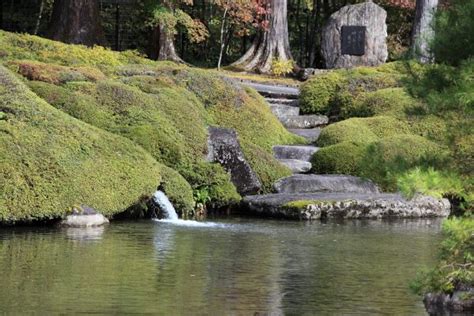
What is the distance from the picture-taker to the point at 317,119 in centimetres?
2472

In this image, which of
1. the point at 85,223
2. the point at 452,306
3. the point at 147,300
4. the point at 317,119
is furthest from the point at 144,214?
the point at 317,119

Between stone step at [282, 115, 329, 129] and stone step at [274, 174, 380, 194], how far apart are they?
611cm

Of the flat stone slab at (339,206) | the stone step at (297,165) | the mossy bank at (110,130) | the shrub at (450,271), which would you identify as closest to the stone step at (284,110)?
the mossy bank at (110,130)

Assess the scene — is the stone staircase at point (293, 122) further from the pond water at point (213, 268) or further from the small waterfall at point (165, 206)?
the pond water at point (213, 268)

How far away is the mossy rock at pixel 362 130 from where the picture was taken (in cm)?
2100

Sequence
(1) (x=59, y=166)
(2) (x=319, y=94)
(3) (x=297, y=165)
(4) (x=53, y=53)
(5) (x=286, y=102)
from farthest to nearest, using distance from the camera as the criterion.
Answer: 1. (5) (x=286, y=102)
2. (2) (x=319, y=94)
3. (4) (x=53, y=53)
4. (3) (x=297, y=165)
5. (1) (x=59, y=166)

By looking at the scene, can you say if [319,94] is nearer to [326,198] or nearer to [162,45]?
[162,45]

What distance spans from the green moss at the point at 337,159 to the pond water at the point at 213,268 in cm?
402

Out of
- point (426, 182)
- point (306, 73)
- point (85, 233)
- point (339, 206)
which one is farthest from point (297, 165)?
point (426, 182)

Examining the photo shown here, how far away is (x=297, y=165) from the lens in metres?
19.8

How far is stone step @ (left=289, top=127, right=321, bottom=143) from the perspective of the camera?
74.1ft

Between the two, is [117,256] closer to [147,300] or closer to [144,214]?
[147,300]

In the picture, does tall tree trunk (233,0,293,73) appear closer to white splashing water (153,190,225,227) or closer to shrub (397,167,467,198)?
white splashing water (153,190,225,227)

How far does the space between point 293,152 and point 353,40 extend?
9.75 metres
